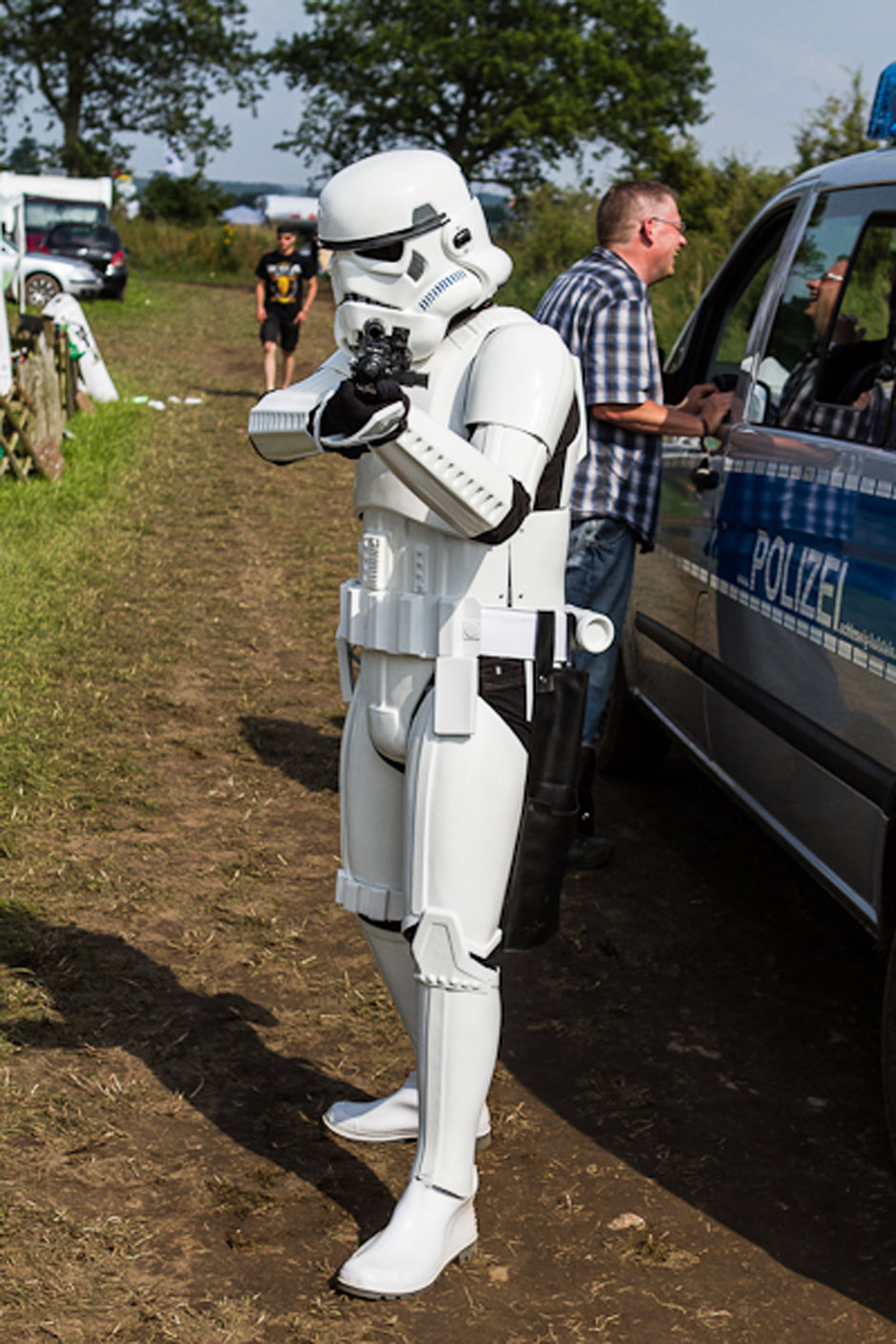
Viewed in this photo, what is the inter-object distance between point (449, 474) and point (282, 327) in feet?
42.2

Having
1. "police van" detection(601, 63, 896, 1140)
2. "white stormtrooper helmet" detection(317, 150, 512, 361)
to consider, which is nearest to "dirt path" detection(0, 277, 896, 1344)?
"police van" detection(601, 63, 896, 1140)

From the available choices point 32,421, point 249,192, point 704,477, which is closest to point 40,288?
point 32,421

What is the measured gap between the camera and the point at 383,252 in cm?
252

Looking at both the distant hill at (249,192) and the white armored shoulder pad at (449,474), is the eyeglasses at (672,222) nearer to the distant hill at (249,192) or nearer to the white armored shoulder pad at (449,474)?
the white armored shoulder pad at (449,474)

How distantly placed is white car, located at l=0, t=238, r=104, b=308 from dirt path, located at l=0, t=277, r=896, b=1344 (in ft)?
66.3

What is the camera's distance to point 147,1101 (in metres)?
3.35

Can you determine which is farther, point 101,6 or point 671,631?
point 101,6

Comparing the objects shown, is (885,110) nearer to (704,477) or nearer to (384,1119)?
(704,477)

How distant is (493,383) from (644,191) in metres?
2.33

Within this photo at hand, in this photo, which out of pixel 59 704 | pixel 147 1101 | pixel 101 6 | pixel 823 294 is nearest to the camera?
pixel 147 1101

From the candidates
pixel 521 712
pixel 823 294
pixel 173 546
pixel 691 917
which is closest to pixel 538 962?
pixel 691 917

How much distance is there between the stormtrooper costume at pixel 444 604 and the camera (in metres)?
2.50

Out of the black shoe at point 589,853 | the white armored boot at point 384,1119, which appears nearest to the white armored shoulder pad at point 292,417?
the white armored boot at point 384,1119

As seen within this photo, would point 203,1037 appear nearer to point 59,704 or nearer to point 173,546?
point 59,704
